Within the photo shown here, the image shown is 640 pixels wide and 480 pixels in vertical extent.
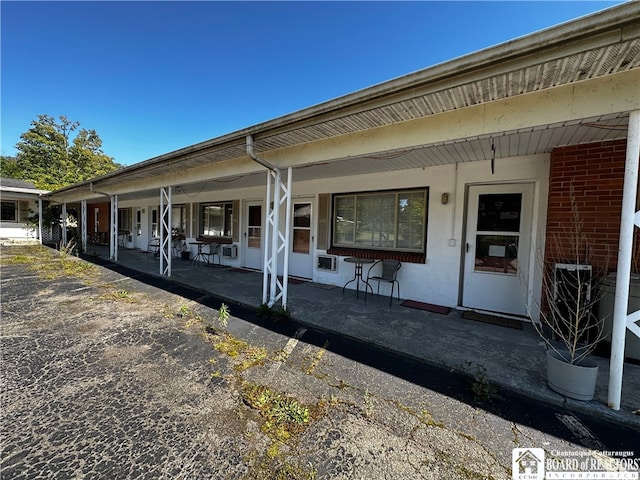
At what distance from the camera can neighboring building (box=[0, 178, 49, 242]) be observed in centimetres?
1347

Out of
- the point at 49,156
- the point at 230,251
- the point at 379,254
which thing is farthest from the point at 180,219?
the point at 49,156

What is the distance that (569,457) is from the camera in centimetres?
163

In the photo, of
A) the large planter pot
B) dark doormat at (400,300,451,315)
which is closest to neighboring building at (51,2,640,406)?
dark doormat at (400,300,451,315)

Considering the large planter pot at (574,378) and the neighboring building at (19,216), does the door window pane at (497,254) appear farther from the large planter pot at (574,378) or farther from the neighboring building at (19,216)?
the neighboring building at (19,216)

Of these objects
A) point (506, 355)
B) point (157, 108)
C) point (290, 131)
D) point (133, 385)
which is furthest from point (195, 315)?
point (157, 108)

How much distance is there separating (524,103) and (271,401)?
11.0ft

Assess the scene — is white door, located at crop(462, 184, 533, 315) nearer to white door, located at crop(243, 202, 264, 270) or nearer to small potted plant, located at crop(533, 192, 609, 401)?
small potted plant, located at crop(533, 192, 609, 401)

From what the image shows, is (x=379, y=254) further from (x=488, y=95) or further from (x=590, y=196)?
(x=488, y=95)

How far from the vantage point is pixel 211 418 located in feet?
6.27

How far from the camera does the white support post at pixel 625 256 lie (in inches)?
76.0

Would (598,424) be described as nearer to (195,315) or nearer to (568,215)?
(568,215)

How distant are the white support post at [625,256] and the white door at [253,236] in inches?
276

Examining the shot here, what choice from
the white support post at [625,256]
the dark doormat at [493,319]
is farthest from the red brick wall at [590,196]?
the white support post at [625,256]

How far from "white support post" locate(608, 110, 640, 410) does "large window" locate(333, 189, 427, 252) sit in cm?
301
